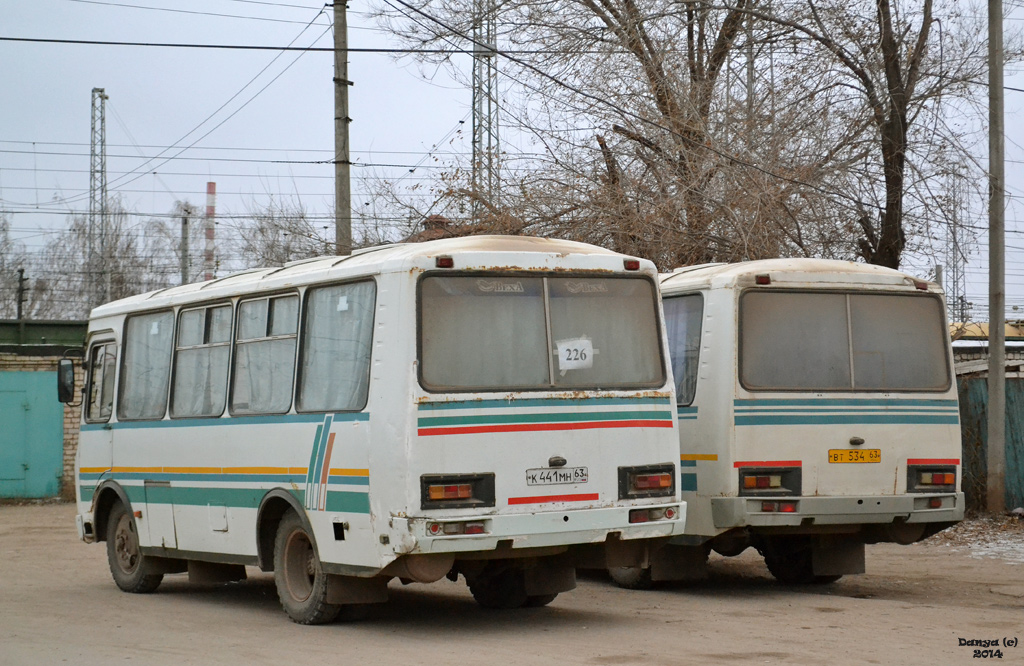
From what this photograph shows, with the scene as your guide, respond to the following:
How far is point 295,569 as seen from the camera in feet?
32.7

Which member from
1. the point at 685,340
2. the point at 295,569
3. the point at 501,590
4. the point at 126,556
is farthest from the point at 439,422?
the point at 126,556

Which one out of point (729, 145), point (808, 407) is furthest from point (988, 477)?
point (808, 407)

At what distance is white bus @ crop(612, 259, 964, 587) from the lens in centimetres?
1090

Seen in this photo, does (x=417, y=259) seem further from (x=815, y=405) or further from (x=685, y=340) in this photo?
(x=815, y=405)

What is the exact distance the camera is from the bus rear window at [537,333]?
29.1 feet

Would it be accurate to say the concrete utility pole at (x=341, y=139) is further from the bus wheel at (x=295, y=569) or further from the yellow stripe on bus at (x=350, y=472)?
the yellow stripe on bus at (x=350, y=472)

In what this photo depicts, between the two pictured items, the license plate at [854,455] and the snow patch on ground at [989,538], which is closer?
the license plate at [854,455]

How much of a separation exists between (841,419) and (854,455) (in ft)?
1.01

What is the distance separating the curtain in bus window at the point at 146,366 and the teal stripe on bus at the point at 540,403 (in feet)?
13.0

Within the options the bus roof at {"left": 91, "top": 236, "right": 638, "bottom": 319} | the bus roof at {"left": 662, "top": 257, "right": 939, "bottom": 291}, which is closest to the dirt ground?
the bus roof at {"left": 91, "top": 236, "right": 638, "bottom": 319}

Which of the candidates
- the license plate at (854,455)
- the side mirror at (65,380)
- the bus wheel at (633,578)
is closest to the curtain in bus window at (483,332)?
the license plate at (854,455)

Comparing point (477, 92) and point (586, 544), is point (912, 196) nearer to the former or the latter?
point (477, 92)

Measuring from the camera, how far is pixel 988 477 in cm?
1731

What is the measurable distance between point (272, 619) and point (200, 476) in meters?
1.43
